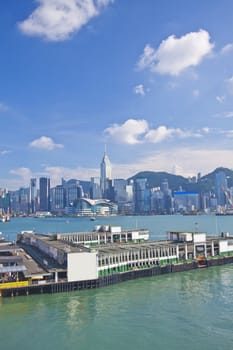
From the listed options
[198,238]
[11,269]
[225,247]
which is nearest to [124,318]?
[11,269]

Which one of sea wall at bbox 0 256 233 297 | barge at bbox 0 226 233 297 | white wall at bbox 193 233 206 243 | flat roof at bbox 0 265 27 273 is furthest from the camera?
white wall at bbox 193 233 206 243

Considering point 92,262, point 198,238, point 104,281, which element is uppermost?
point 198,238

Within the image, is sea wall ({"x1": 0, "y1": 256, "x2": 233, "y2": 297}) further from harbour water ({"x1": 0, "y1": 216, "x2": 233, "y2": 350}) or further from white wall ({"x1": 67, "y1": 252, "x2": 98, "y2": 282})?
harbour water ({"x1": 0, "y1": 216, "x2": 233, "y2": 350})

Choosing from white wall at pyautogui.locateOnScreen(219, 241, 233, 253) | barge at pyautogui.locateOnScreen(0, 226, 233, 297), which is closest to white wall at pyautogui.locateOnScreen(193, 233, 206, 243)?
barge at pyautogui.locateOnScreen(0, 226, 233, 297)

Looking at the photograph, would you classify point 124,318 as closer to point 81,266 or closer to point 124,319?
point 124,319

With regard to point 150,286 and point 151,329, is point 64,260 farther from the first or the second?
point 151,329

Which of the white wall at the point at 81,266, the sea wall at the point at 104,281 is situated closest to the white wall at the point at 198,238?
the sea wall at the point at 104,281

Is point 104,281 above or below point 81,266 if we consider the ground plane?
below
